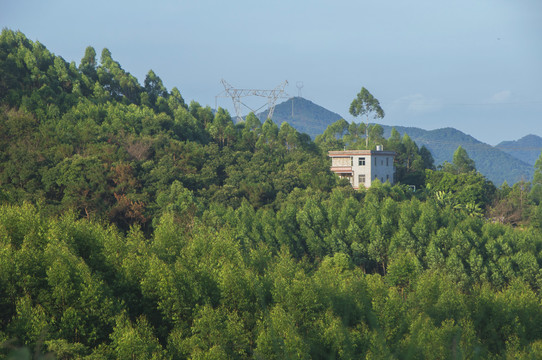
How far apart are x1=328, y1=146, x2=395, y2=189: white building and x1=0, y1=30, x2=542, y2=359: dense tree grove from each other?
212 centimetres

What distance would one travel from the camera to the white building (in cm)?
4353

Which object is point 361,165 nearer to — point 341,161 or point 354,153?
point 354,153

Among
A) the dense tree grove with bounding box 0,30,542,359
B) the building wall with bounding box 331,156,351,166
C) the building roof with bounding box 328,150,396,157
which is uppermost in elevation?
the building roof with bounding box 328,150,396,157

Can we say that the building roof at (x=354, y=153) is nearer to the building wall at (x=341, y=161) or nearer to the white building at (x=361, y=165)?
the white building at (x=361, y=165)

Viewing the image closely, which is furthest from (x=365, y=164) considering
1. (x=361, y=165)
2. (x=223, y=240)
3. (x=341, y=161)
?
(x=223, y=240)

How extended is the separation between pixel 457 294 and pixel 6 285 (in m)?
14.6

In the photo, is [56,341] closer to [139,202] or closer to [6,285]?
[6,285]

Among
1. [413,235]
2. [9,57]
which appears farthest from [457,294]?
[9,57]

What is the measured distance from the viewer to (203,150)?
135ft

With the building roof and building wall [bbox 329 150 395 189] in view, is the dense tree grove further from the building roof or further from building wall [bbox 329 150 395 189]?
building wall [bbox 329 150 395 189]

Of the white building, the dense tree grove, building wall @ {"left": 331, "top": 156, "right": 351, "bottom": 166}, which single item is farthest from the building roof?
the dense tree grove

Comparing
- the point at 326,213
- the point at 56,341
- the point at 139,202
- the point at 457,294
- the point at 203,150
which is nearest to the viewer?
the point at 56,341

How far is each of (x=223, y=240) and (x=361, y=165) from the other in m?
24.3

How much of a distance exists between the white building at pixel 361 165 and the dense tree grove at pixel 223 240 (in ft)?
6.95
